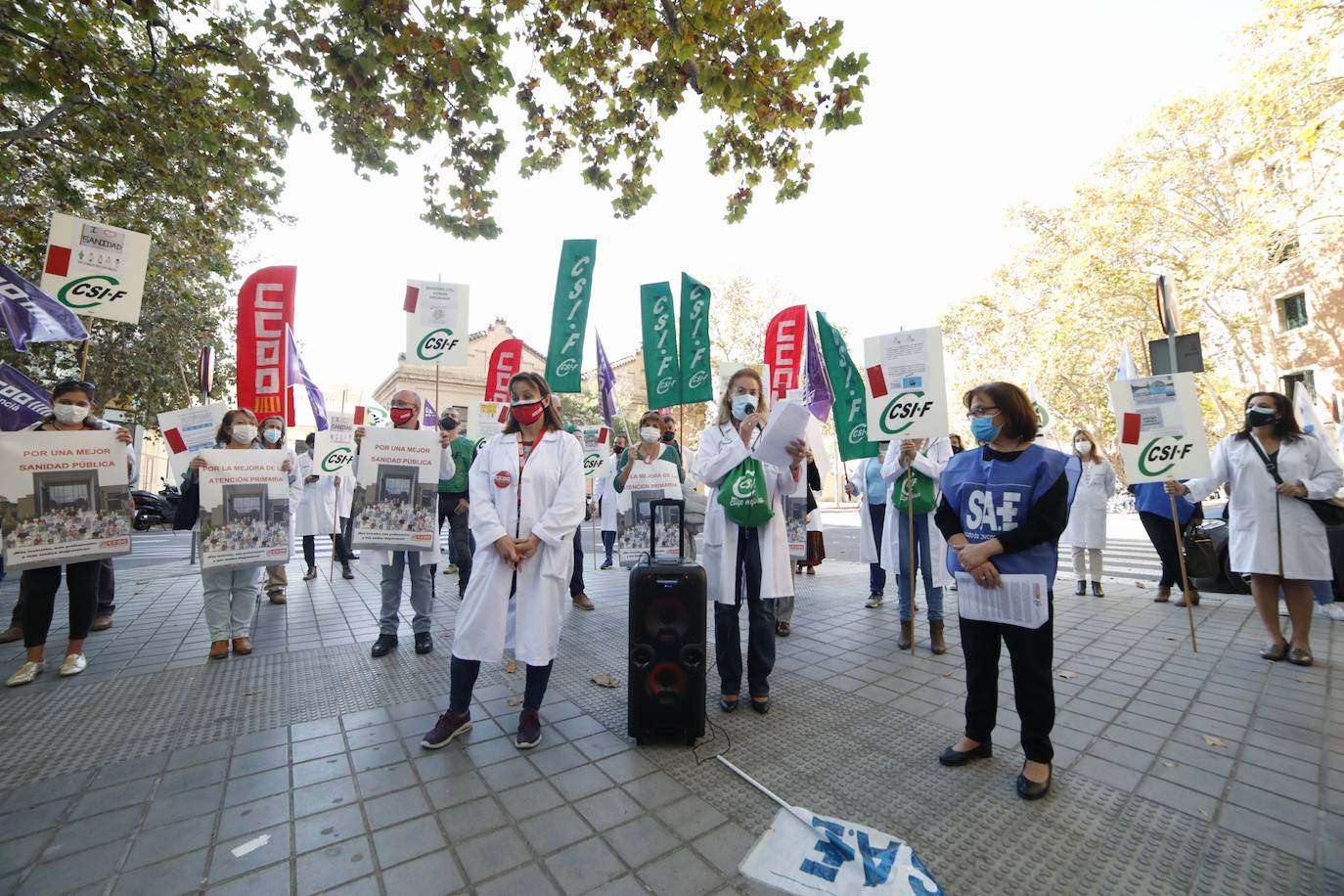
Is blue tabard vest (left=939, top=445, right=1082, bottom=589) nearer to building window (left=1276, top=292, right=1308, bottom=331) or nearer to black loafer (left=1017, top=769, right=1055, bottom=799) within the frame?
black loafer (left=1017, top=769, right=1055, bottom=799)

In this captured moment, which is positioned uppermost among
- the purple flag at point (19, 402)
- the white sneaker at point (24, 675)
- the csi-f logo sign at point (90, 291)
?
the csi-f logo sign at point (90, 291)

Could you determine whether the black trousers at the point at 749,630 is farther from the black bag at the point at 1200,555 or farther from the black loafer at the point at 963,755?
the black bag at the point at 1200,555

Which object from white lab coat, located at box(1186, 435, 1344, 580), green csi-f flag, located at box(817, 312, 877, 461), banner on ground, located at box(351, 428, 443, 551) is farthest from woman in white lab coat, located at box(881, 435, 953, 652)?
banner on ground, located at box(351, 428, 443, 551)

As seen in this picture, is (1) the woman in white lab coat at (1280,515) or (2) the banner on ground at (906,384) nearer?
(1) the woman in white lab coat at (1280,515)

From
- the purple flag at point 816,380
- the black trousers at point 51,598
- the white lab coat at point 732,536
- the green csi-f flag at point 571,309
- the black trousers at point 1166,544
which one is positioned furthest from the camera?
the purple flag at point 816,380

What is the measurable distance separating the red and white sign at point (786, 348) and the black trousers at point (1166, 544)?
4.73 metres

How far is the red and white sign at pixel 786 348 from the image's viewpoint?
8.03 m

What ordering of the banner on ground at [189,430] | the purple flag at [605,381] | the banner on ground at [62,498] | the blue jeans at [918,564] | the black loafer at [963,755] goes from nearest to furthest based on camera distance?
the black loafer at [963,755] < the banner on ground at [62,498] < the blue jeans at [918,564] < the banner on ground at [189,430] < the purple flag at [605,381]

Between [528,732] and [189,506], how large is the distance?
3982 mm

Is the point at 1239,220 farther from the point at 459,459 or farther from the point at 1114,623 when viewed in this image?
the point at 459,459

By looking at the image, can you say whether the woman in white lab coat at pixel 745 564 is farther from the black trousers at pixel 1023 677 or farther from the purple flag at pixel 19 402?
the purple flag at pixel 19 402

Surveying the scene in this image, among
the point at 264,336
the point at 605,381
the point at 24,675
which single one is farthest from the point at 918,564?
the point at 24,675

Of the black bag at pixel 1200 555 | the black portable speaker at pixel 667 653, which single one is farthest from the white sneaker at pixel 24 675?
the black bag at pixel 1200 555

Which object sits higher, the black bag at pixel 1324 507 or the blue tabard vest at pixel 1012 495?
the blue tabard vest at pixel 1012 495
